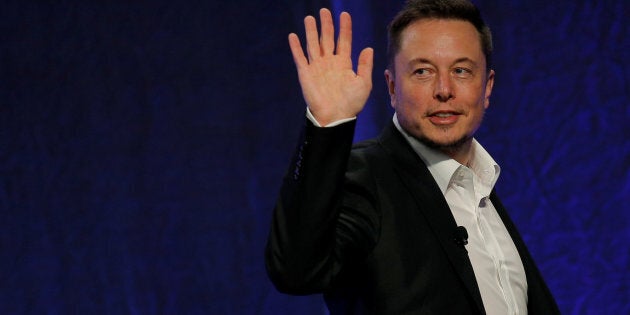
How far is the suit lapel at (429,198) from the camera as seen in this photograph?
1295 mm

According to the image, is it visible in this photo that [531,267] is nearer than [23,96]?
Yes

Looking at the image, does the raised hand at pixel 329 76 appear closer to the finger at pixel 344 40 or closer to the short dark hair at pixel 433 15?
the finger at pixel 344 40

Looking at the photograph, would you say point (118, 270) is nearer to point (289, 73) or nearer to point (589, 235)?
point (289, 73)

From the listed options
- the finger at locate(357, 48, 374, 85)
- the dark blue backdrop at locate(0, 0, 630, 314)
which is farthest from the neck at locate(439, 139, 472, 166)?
the dark blue backdrop at locate(0, 0, 630, 314)

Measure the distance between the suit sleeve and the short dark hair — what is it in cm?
42

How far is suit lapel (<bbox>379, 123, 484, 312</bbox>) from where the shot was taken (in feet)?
4.25

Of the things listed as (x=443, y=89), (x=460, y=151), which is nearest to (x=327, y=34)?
(x=443, y=89)

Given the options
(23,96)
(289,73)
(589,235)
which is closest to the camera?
(23,96)

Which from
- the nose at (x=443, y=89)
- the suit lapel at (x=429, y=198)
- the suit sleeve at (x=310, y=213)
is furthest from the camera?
the nose at (x=443, y=89)

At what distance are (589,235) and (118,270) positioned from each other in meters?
1.25

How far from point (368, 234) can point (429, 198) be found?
6.7 inches

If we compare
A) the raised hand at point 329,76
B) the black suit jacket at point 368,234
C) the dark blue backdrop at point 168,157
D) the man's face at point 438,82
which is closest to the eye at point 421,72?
the man's face at point 438,82

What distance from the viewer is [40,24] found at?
2.01 meters

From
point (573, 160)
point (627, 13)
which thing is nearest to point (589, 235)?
point (573, 160)
